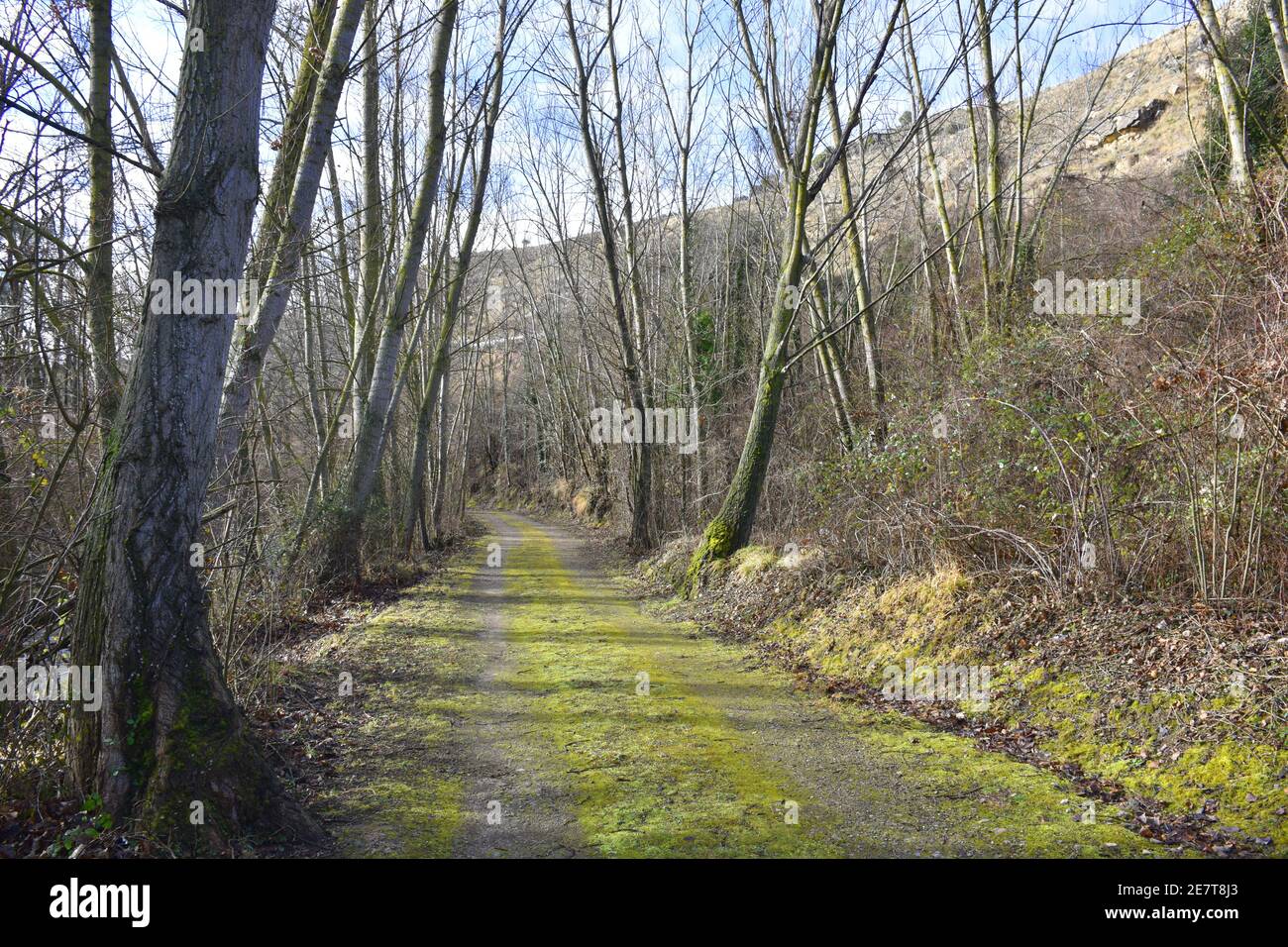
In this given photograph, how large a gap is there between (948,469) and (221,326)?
24.4ft

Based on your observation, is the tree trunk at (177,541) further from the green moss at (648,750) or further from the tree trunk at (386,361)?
the tree trunk at (386,361)

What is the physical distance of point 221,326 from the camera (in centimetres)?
424

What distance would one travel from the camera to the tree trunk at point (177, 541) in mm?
3930

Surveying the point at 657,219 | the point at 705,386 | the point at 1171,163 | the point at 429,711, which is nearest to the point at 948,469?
the point at 429,711

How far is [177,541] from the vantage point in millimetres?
4113

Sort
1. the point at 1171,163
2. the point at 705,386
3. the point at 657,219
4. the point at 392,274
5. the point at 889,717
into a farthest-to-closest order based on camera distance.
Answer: the point at 1171,163 → the point at 657,219 → the point at 705,386 → the point at 392,274 → the point at 889,717

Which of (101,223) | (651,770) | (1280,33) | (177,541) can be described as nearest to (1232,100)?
(1280,33)

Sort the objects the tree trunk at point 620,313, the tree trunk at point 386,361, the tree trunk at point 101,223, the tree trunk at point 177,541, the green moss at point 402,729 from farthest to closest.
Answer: the tree trunk at point 620,313 < the tree trunk at point 386,361 < the tree trunk at point 101,223 < the green moss at point 402,729 < the tree trunk at point 177,541

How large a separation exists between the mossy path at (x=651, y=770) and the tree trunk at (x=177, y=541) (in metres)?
0.78

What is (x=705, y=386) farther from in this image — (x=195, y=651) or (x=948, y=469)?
(x=195, y=651)

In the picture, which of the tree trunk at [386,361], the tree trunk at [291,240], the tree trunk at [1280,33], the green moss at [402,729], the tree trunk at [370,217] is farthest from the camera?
the tree trunk at [370,217]

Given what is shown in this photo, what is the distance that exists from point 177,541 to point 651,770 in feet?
10.8

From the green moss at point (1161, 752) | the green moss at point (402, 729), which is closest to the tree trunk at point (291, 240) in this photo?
the green moss at point (402, 729)

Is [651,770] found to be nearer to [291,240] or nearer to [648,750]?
[648,750]
